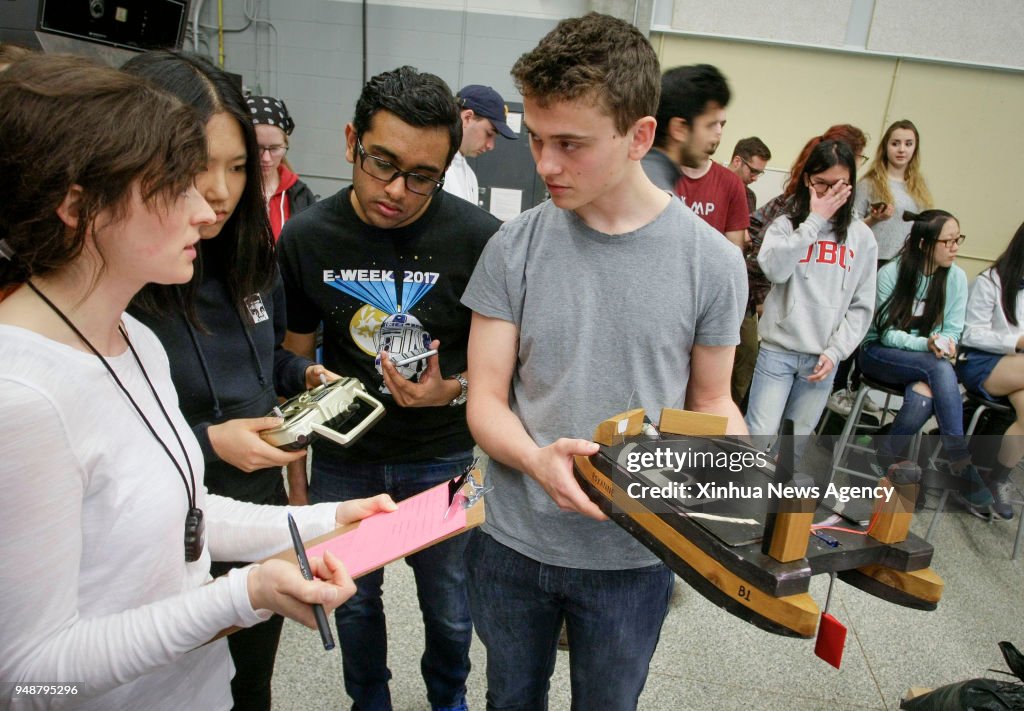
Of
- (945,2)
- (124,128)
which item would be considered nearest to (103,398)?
(124,128)

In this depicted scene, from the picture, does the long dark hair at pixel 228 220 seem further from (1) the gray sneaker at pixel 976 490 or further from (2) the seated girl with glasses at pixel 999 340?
(1) the gray sneaker at pixel 976 490

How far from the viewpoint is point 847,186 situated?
8.84 feet

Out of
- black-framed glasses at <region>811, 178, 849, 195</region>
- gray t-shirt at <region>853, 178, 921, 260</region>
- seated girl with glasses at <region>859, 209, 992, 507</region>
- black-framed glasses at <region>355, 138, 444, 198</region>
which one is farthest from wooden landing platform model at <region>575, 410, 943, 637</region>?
gray t-shirt at <region>853, 178, 921, 260</region>

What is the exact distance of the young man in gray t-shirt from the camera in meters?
1.01

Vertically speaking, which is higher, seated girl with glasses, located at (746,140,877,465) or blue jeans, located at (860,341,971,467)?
seated girl with glasses, located at (746,140,877,465)

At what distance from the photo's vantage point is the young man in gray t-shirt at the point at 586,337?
3.31 ft

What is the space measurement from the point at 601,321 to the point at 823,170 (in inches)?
84.0

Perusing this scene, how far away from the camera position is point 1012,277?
3197 mm

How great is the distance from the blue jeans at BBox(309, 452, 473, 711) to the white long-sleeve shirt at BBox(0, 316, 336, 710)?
2.09 ft

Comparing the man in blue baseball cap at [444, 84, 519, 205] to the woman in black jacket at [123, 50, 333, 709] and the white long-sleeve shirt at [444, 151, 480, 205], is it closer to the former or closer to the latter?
the white long-sleeve shirt at [444, 151, 480, 205]

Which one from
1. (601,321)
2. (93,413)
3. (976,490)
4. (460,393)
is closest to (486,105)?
(460,393)

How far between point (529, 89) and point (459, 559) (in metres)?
1.10

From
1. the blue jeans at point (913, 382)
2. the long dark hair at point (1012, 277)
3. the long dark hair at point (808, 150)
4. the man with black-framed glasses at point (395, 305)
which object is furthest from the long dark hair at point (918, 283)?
the man with black-framed glasses at point (395, 305)

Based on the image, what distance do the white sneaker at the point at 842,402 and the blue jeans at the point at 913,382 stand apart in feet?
1.11
